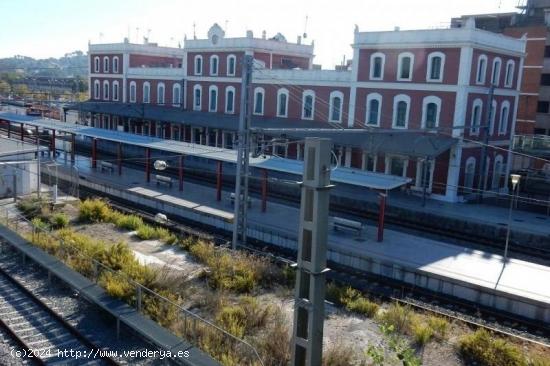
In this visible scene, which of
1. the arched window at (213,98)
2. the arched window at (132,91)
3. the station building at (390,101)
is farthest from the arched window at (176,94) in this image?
the arched window at (132,91)

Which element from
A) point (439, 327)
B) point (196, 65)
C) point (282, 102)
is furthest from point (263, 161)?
point (196, 65)

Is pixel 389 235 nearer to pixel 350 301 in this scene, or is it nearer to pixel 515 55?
pixel 350 301

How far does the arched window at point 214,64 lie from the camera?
1531 inches

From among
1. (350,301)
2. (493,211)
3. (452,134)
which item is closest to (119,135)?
(452,134)

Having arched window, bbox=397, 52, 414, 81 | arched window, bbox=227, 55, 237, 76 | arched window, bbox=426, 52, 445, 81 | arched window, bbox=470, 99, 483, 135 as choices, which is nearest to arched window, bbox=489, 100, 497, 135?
arched window, bbox=470, 99, 483, 135

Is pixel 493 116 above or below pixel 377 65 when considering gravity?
below

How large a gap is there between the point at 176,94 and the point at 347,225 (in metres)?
26.8

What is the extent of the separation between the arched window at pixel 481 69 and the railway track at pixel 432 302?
14257mm

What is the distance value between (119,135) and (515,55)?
22.5 m

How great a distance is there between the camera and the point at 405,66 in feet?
90.2

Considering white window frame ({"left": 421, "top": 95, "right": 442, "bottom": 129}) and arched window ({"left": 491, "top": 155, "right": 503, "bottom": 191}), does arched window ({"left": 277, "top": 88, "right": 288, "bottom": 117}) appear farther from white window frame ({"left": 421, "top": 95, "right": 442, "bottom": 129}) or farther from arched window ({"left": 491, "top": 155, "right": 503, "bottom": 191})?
arched window ({"left": 491, "top": 155, "right": 503, "bottom": 191})

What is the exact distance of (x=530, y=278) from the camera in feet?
50.6

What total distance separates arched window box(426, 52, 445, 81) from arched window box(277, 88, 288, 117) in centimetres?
999

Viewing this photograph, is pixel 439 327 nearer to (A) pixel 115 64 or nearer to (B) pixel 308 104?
(B) pixel 308 104
